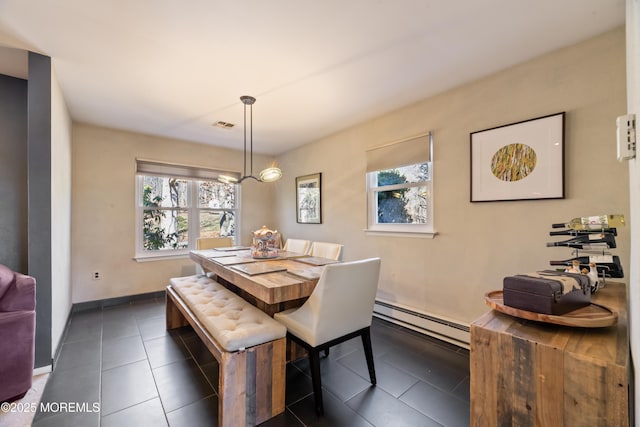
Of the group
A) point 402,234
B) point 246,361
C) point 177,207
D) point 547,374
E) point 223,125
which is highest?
point 223,125

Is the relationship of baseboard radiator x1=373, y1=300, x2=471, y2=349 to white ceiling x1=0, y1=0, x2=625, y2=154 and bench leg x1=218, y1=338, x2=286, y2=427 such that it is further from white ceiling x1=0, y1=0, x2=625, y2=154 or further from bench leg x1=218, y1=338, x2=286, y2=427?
white ceiling x1=0, y1=0, x2=625, y2=154

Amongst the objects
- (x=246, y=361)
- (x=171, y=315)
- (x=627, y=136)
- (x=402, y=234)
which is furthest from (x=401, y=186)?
(x=171, y=315)

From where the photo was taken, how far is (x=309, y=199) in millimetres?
4289

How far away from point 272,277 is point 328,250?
46.3 inches

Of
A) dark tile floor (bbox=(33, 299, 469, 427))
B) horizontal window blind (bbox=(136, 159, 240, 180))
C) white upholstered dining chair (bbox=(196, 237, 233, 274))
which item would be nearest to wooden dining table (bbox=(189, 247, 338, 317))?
dark tile floor (bbox=(33, 299, 469, 427))

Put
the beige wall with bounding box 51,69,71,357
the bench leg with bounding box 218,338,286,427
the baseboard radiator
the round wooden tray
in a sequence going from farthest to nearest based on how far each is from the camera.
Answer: the baseboard radiator, the beige wall with bounding box 51,69,71,357, the bench leg with bounding box 218,338,286,427, the round wooden tray

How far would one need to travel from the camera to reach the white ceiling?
1588 mm

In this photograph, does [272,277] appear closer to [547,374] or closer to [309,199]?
[547,374]

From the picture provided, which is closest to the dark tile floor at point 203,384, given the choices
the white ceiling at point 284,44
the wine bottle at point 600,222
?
the wine bottle at point 600,222

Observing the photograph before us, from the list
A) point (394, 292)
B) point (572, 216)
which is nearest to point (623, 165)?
point (572, 216)

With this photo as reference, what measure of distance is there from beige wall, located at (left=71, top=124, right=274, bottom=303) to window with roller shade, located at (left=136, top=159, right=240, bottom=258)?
0.13 metres

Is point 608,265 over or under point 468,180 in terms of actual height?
under

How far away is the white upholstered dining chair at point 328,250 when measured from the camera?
2871 millimetres

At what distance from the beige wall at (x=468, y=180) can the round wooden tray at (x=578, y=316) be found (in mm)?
1213
